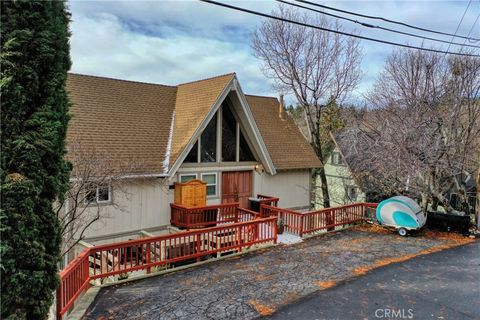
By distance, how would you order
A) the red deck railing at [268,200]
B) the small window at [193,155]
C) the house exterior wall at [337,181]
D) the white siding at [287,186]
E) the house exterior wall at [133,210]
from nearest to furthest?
the house exterior wall at [133,210]
the small window at [193,155]
the red deck railing at [268,200]
the white siding at [287,186]
the house exterior wall at [337,181]

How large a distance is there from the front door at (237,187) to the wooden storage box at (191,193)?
1.66 metres

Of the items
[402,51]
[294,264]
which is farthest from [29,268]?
[402,51]

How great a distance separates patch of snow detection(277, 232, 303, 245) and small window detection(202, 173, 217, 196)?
3.42 meters

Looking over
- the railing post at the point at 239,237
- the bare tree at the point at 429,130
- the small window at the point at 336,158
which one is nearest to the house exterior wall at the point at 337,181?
the small window at the point at 336,158

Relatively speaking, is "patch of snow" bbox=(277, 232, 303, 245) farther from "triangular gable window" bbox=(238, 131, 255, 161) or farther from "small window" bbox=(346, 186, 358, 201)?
"small window" bbox=(346, 186, 358, 201)

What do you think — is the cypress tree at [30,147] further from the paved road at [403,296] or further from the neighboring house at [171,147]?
the neighboring house at [171,147]

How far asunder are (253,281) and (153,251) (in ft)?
9.53

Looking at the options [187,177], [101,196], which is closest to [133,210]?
[101,196]

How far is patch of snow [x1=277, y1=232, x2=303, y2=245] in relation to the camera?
36.9 feet

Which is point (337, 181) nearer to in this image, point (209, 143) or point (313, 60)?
point (313, 60)

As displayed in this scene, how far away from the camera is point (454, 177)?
13.2 metres

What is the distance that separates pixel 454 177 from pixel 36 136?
14.2 metres

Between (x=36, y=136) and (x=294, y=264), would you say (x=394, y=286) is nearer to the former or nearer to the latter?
(x=294, y=264)

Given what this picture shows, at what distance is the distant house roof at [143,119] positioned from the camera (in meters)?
11.8
